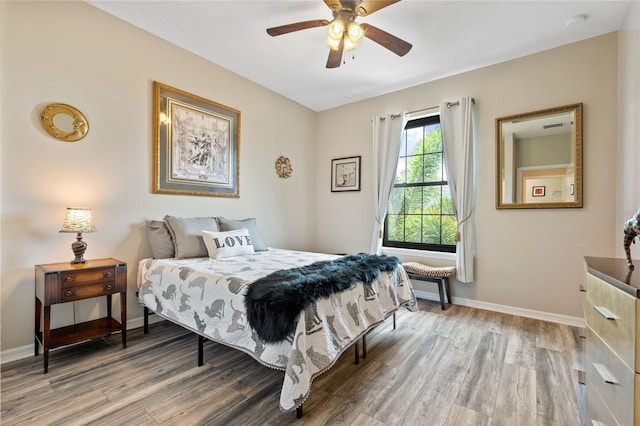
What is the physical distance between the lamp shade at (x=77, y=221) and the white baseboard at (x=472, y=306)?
0.98m

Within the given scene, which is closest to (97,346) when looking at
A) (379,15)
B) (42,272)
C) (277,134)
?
(42,272)

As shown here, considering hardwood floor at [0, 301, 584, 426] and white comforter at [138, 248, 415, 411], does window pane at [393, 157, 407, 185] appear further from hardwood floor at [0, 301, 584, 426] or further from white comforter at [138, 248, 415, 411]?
hardwood floor at [0, 301, 584, 426]

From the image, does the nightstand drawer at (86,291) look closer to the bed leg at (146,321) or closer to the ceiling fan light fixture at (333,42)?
the bed leg at (146,321)

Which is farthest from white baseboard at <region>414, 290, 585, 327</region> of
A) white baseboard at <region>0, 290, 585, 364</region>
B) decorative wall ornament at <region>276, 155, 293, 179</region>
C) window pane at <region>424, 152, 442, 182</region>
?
decorative wall ornament at <region>276, 155, 293, 179</region>

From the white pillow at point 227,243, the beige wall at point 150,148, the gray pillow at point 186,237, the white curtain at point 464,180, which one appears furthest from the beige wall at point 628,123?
the gray pillow at point 186,237

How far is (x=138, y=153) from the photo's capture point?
8.96 ft

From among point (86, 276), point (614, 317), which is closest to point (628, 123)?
point (614, 317)

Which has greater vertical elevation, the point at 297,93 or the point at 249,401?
the point at 297,93

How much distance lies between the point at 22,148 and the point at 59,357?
5.29ft

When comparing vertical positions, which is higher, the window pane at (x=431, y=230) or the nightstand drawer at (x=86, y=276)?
the window pane at (x=431, y=230)

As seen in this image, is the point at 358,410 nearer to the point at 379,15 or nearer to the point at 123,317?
the point at 123,317

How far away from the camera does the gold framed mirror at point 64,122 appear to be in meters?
2.21

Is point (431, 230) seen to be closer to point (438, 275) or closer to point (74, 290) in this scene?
point (438, 275)

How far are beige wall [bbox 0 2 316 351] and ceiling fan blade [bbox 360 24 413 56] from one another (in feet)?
6.65
